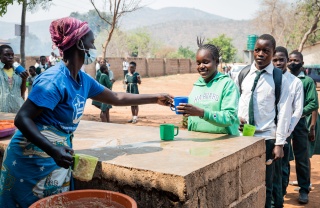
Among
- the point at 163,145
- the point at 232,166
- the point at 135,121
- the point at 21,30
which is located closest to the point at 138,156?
the point at 163,145

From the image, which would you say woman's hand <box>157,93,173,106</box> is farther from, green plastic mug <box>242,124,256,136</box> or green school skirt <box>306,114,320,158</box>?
green school skirt <box>306,114,320,158</box>

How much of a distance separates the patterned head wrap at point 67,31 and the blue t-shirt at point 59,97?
0.13 metres

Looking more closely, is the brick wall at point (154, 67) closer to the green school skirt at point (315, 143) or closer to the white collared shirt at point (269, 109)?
the green school skirt at point (315, 143)

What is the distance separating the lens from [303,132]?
462 centimetres

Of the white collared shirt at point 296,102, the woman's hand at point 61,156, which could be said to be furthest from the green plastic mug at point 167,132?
the white collared shirt at point 296,102

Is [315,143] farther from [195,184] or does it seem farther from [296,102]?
[195,184]

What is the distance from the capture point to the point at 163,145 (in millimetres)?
2824

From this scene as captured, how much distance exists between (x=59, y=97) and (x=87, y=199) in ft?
1.90

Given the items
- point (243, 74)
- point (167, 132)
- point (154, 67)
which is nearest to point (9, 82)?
point (167, 132)

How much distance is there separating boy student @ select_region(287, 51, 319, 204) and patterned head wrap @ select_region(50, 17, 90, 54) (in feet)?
10.9

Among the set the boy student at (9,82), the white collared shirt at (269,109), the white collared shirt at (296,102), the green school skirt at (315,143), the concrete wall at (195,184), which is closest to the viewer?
the concrete wall at (195,184)

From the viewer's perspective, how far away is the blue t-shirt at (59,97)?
1.98 metres

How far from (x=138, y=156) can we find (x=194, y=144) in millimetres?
504

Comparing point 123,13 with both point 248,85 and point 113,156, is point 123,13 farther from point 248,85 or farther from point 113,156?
point 113,156
